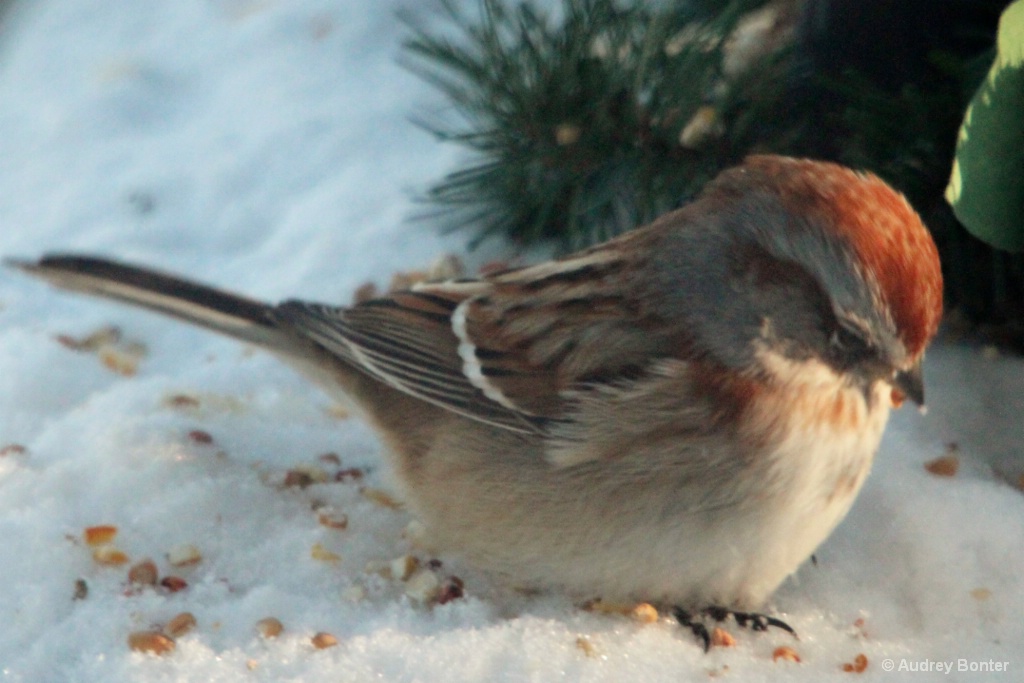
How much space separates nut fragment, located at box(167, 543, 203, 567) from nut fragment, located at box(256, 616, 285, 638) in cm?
24

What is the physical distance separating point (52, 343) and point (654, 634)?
163 centimetres

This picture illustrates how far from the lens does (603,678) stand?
Result: 1.71 m

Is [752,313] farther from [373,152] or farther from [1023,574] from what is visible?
[373,152]

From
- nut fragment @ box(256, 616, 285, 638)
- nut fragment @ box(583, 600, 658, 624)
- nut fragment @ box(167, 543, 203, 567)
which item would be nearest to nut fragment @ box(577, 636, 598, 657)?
nut fragment @ box(583, 600, 658, 624)

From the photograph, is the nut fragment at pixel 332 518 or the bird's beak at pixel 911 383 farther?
the nut fragment at pixel 332 518

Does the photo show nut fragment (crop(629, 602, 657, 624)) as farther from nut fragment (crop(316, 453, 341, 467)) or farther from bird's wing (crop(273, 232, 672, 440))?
nut fragment (crop(316, 453, 341, 467))

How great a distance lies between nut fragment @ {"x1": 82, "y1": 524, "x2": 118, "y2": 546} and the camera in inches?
79.2

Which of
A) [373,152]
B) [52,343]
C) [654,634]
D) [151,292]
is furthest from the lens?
[373,152]

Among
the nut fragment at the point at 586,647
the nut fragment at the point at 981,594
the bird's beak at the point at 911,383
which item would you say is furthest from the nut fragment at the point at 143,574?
the nut fragment at the point at 981,594

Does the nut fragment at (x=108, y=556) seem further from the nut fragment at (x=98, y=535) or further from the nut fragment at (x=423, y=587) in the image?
the nut fragment at (x=423, y=587)

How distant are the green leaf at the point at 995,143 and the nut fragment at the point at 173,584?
1.44m

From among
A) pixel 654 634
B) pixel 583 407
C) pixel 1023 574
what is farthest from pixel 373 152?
pixel 1023 574

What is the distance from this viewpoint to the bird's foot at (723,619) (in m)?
1.89

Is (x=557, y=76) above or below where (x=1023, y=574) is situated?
above
